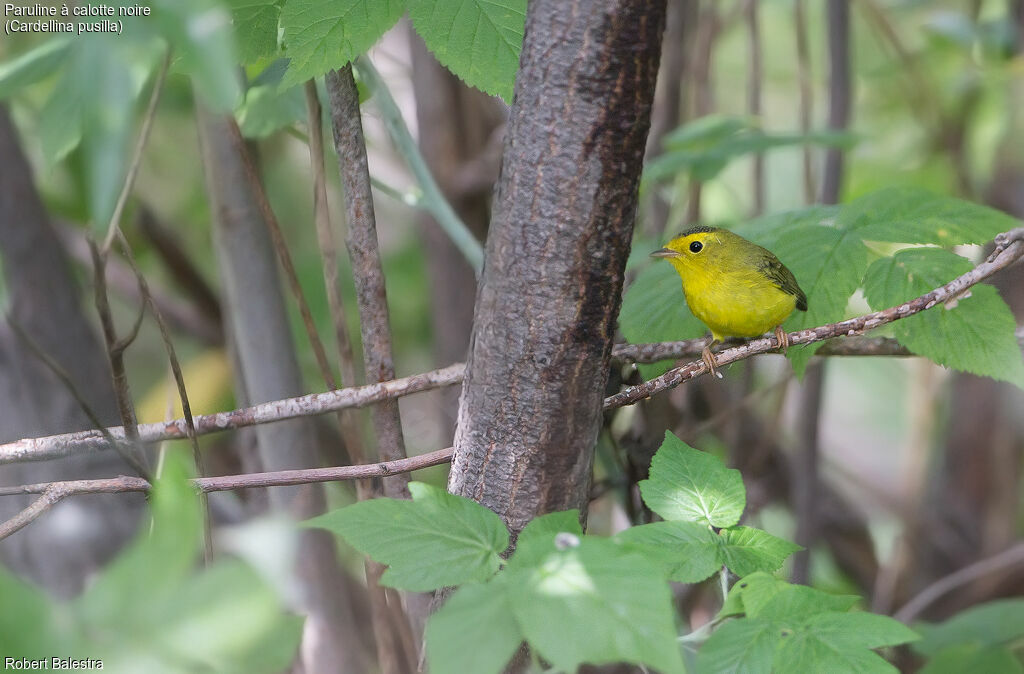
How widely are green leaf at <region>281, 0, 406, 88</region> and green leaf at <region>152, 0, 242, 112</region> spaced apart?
0.55m

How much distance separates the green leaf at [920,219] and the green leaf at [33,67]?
4.62 ft

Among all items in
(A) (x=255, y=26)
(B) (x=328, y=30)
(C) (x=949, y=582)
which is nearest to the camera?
(B) (x=328, y=30)

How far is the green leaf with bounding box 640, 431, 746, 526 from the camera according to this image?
1171mm

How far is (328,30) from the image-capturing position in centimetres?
→ 120

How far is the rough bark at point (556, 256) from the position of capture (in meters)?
0.90

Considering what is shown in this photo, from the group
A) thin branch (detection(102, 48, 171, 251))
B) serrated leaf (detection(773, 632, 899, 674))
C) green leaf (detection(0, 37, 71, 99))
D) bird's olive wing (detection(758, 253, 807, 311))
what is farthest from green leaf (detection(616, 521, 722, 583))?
green leaf (detection(0, 37, 71, 99))

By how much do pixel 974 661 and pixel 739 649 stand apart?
941mm

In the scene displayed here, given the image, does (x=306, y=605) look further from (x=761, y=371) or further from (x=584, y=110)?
(x=761, y=371)

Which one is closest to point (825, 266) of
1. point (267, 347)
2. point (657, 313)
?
point (657, 313)

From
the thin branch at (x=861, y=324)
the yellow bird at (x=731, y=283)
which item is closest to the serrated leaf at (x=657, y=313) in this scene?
the yellow bird at (x=731, y=283)

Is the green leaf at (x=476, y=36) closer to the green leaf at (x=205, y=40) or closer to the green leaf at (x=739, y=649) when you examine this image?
the green leaf at (x=205, y=40)

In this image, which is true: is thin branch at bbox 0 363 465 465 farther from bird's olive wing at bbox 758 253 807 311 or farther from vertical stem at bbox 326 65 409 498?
bird's olive wing at bbox 758 253 807 311

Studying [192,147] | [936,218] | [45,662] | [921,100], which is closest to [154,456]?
[45,662]

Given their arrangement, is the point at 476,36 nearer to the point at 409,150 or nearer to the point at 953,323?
the point at 409,150
